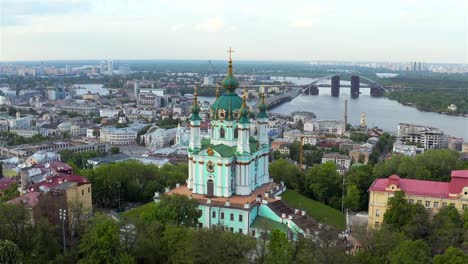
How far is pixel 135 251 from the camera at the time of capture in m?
15.4

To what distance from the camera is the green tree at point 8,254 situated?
530 inches

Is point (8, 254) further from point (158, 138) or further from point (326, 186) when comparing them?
point (158, 138)

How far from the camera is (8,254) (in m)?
13.6

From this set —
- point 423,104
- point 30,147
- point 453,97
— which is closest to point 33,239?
point 30,147

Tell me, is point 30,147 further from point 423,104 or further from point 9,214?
point 423,104

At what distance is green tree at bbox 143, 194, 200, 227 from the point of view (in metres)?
17.1

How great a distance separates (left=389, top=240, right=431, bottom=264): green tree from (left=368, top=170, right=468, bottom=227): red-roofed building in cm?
539

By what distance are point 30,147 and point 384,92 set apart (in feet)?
278

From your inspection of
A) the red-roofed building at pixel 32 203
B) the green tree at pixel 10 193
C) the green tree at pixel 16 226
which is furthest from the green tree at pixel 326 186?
the green tree at pixel 16 226

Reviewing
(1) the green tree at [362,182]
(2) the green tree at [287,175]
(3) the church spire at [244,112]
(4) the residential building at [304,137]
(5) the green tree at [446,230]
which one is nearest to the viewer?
(5) the green tree at [446,230]

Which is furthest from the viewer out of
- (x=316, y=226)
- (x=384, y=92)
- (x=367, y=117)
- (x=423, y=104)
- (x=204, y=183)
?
(x=384, y=92)

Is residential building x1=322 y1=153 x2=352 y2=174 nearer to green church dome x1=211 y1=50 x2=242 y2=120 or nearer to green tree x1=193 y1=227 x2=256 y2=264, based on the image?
green church dome x1=211 y1=50 x2=242 y2=120

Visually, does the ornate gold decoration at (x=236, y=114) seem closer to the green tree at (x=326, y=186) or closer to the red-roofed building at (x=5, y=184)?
the green tree at (x=326, y=186)

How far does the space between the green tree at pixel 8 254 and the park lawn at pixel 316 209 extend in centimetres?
1154
